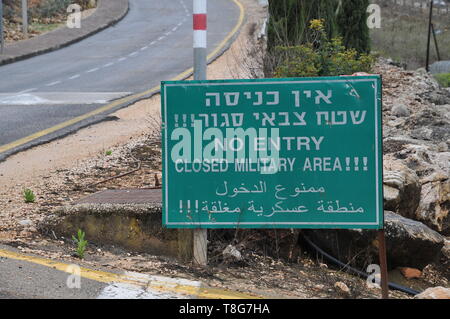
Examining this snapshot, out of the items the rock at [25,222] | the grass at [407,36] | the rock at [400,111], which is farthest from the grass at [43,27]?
the rock at [25,222]

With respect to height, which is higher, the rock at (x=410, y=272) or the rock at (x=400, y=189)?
the rock at (x=400, y=189)

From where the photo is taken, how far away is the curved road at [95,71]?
1148 centimetres

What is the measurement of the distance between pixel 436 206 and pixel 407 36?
32520 mm

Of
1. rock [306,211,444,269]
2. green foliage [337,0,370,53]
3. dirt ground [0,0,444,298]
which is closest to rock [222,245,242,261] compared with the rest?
dirt ground [0,0,444,298]

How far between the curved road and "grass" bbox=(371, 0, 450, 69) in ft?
23.8

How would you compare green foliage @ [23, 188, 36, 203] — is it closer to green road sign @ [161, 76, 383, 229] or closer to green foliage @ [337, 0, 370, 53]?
green road sign @ [161, 76, 383, 229]

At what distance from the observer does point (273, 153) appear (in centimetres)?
480

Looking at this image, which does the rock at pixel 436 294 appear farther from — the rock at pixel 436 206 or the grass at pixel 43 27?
the grass at pixel 43 27

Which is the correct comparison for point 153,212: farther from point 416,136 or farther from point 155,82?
point 155,82

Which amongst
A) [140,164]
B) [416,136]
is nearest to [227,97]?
[140,164]

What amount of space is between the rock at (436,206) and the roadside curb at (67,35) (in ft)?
52.2

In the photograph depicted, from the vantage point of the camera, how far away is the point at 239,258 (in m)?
5.32
